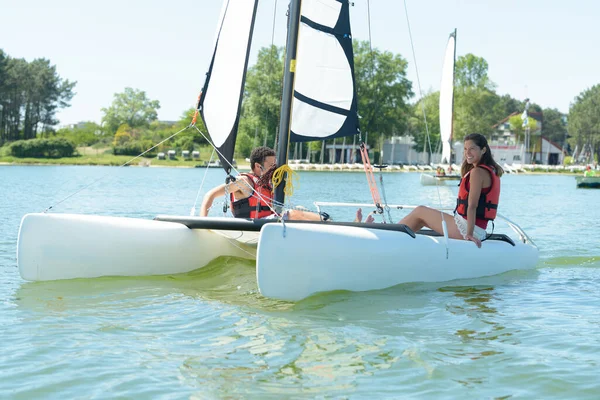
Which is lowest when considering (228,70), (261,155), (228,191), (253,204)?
(253,204)

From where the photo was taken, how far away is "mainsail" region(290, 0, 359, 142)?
7.14 meters

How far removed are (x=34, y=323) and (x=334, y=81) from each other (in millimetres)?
3784

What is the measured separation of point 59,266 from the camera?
20.2 feet

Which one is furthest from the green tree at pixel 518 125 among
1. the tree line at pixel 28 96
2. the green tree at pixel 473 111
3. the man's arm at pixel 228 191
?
the man's arm at pixel 228 191

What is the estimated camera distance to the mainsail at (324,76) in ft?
23.4

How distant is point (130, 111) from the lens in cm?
10281

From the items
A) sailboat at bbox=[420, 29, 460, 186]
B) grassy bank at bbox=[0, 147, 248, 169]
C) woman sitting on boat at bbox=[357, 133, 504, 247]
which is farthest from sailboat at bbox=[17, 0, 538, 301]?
grassy bank at bbox=[0, 147, 248, 169]

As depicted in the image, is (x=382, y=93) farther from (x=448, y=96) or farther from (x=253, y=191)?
(x=253, y=191)

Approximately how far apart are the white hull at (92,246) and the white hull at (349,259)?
1385mm

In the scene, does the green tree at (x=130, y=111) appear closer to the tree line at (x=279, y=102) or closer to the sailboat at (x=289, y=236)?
the tree line at (x=279, y=102)

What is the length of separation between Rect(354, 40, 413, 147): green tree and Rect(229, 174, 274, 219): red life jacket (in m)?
52.1

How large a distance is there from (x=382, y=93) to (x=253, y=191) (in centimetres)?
5510

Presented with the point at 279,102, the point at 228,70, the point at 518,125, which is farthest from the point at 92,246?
the point at 518,125

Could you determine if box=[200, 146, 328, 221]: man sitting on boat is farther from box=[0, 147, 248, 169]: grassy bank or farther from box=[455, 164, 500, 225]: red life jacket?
box=[0, 147, 248, 169]: grassy bank
